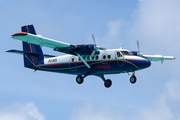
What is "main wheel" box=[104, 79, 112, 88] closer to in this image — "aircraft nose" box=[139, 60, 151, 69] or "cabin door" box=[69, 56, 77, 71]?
"cabin door" box=[69, 56, 77, 71]

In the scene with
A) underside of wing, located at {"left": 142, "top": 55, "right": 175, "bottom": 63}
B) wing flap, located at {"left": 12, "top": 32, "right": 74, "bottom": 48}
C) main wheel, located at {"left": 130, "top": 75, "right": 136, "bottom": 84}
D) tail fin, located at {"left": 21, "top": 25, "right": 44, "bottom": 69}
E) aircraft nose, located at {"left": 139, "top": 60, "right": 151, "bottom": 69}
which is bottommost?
main wheel, located at {"left": 130, "top": 75, "right": 136, "bottom": 84}

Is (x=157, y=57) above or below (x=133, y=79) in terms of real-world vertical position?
above

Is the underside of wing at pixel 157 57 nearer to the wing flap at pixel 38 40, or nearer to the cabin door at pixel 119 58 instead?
the cabin door at pixel 119 58

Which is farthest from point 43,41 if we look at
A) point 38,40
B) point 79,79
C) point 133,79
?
point 133,79

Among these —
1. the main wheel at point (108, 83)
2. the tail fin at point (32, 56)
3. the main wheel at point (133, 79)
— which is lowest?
the main wheel at point (108, 83)

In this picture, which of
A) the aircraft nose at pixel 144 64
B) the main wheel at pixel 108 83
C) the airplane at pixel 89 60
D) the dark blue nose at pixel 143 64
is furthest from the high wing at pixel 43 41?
the aircraft nose at pixel 144 64

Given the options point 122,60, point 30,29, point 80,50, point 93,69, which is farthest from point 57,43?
point 30,29

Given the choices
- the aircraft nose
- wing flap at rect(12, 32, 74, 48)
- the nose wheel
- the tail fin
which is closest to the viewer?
wing flap at rect(12, 32, 74, 48)

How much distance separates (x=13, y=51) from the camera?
106ft

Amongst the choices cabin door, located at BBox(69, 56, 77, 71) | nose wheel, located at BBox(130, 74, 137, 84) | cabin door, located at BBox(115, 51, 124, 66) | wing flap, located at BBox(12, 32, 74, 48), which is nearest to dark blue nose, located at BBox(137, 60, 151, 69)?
nose wheel, located at BBox(130, 74, 137, 84)

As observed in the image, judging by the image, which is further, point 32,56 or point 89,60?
point 32,56

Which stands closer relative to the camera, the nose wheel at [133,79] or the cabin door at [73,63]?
the nose wheel at [133,79]

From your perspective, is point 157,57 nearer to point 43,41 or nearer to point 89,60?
point 89,60

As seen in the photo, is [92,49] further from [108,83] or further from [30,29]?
[30,29]
